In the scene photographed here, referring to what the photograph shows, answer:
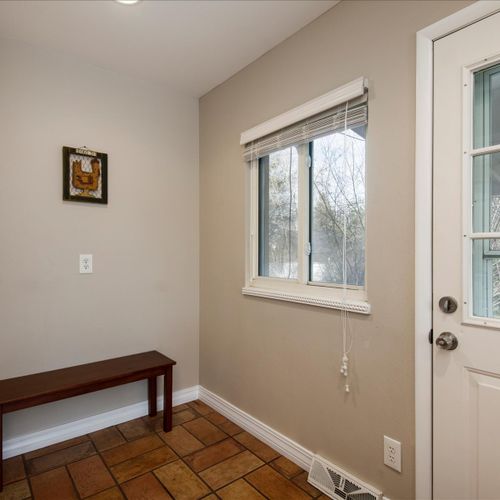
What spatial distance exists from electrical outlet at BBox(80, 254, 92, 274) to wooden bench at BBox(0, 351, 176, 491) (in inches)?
24.2

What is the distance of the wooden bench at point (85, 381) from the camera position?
5.97 feet

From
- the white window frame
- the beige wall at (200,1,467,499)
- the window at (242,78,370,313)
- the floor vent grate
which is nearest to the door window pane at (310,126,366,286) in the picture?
the window at (242,78,370,313)

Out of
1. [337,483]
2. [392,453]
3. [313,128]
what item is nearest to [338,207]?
[313,128]

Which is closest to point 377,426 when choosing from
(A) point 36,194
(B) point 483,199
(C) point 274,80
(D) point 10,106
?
(B) point 483,199

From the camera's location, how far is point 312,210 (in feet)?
6.63

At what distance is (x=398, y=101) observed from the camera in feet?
4.95

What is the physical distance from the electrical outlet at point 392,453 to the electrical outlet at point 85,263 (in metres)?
1.99

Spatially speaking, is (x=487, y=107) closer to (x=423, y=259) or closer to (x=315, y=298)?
(x=423, y=259)

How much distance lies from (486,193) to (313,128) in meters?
0.91

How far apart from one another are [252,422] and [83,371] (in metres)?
1.12

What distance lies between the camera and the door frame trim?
1.40m

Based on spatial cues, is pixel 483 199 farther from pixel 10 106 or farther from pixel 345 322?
pixel 10 106

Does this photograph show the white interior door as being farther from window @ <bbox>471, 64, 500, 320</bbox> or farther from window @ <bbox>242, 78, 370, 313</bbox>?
window @ <bbox>242, 78, 370, 313</bbox>

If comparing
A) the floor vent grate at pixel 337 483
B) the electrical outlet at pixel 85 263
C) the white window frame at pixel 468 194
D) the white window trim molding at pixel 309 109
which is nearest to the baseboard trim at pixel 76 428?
the electrical outlet at pixel 85 263
